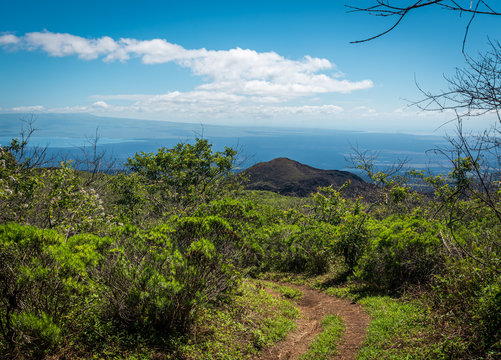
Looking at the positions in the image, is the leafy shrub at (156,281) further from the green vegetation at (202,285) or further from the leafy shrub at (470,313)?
the leafy shrub at (470,313)

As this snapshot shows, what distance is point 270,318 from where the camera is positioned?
6.21 metres

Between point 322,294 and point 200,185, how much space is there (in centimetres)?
955

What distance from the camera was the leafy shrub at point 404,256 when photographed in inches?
260

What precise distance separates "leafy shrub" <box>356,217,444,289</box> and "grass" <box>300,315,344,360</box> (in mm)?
1980

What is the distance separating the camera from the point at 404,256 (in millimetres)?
6918

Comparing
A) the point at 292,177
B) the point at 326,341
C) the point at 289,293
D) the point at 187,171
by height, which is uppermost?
the point at 187,171

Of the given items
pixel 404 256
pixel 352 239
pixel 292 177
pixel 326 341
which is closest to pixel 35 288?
pixel 326 341

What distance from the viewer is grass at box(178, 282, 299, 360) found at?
4.58 meters

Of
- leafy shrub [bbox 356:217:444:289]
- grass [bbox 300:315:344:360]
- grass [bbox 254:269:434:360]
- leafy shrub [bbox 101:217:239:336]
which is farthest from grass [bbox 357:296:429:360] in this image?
leafy shrub [bbox 101:217:239:336]

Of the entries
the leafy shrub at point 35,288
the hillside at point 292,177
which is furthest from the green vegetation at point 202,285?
the hillside at point 292,177

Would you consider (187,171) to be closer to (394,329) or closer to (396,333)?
(394,329)

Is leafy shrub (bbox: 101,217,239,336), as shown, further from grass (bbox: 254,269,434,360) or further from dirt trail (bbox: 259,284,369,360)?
grass (bbox: 254,269,434,360)

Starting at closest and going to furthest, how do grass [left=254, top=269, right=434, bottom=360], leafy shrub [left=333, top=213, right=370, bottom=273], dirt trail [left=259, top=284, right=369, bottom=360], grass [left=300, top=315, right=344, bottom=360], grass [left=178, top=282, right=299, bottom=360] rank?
grass [left=254, top=269, right=434, bottom=360] → grass [left=178, top=282, right=299, bottom=360] → grass [left=300, top=315, right=344, bottom=360] → dirt trail [left=259, top=284, right=369, bottom=360] → leafy shrub [left=333, top=213, right=370, bottom=273]

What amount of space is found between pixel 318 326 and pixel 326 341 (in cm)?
101
